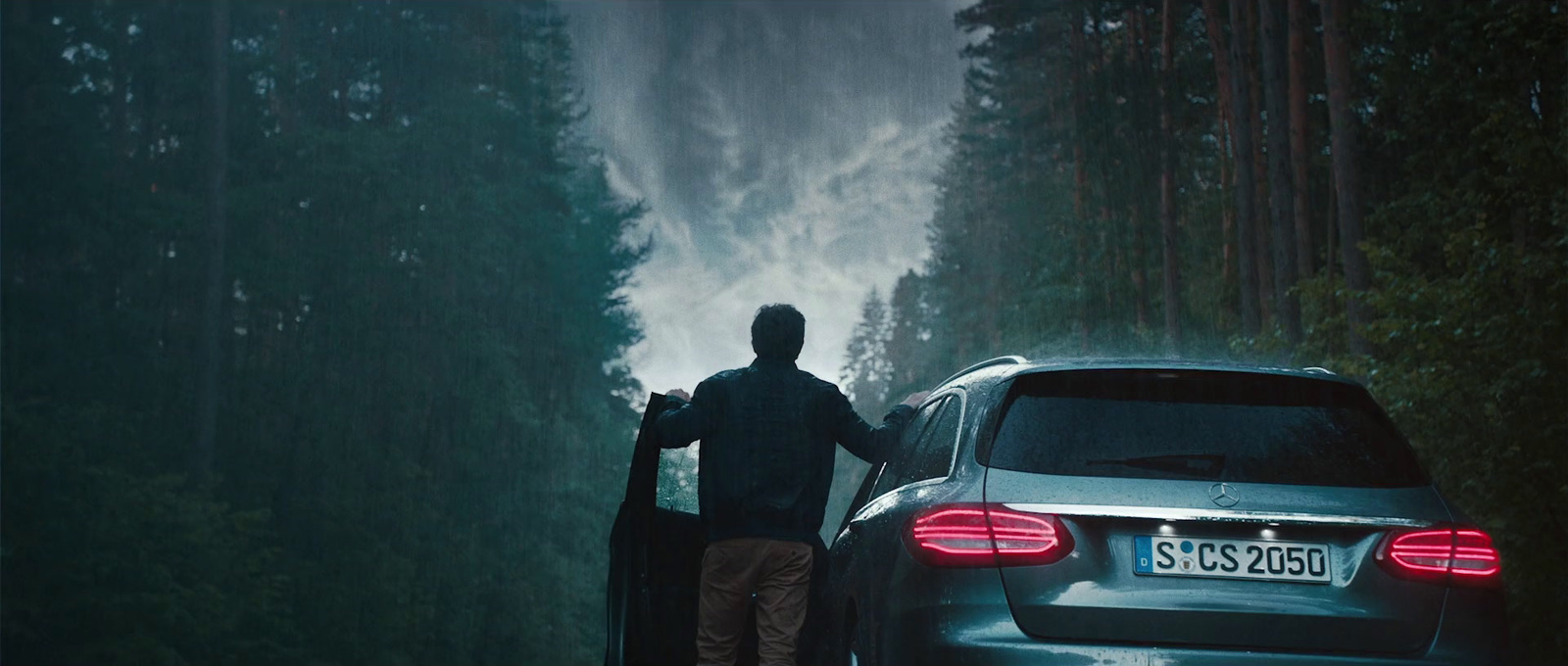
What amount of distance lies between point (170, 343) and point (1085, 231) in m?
27.0

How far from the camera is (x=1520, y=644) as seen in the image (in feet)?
45.6

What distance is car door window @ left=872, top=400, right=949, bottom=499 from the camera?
558 centimetres

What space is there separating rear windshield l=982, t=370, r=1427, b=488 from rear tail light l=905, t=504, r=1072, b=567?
0.17m

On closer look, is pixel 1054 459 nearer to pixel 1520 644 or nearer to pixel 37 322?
pixel 1520 644

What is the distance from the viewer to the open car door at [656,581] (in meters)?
6.41

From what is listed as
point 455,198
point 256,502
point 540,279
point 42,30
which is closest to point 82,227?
point 42,30

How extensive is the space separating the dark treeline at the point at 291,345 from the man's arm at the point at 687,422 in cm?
1701

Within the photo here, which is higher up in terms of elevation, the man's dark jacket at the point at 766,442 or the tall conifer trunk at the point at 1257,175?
the tall conifer trunk at the point at 1257,175

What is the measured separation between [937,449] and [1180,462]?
940 mm

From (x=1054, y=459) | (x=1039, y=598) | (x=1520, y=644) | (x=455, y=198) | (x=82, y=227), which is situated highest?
(x=455, y=198)

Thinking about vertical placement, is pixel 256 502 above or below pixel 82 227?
below

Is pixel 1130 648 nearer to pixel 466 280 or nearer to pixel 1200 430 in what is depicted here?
pixel 1200 430

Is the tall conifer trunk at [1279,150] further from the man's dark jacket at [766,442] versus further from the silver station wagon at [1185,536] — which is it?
the silver station wagon at [1185,536]

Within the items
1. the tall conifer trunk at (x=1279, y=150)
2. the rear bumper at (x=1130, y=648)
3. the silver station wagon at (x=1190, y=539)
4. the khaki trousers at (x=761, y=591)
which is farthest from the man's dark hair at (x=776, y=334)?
the tall conifer trunk at (x=1279, y=150)
